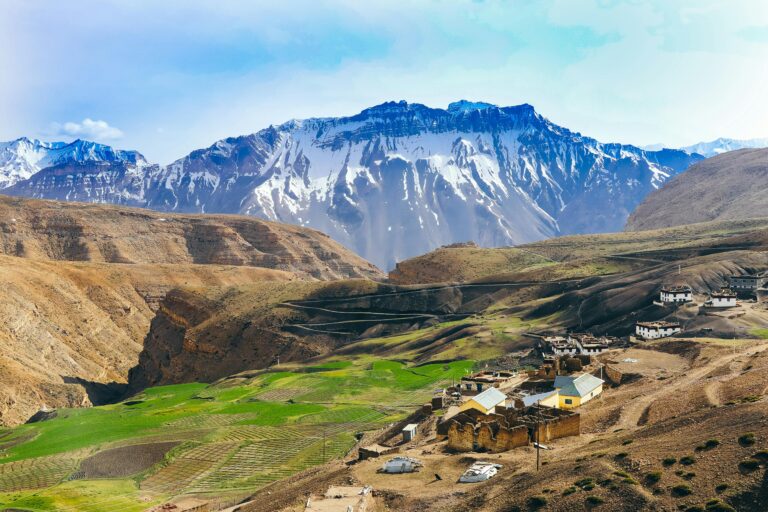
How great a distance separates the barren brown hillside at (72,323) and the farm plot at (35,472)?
2444 cm

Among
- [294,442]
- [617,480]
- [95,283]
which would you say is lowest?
[294,442]

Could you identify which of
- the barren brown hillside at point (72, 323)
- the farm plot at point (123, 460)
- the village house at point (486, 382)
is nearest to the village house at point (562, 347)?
the village house at point (486, 382)

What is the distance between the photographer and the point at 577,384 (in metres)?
46.6

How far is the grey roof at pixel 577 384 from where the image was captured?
4575 centimetres

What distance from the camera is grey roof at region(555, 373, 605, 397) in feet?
150

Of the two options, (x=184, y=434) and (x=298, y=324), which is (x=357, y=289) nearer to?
(x=298, y=324)

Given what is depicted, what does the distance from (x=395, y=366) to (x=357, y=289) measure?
40.4 m

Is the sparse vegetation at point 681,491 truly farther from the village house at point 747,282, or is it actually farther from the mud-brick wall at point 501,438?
the village house at point 747,282

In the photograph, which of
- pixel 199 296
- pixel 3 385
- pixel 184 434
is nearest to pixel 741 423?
pixel 184 434

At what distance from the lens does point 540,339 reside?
82.9 meters

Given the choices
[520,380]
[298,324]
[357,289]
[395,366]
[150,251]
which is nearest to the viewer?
[520,380]

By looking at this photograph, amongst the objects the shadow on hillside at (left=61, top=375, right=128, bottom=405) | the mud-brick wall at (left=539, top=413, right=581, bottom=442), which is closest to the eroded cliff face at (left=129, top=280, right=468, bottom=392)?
the shadow on hillside at (left=61, top=375, right=128, bottom=405)

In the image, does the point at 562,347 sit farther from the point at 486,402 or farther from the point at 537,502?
the point at 537,502

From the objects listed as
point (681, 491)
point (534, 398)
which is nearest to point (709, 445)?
point (681, 491)
